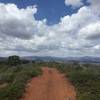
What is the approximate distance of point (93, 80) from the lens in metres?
25.9

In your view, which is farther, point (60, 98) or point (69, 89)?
point (69, 89)

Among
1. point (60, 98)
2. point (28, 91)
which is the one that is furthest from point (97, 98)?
point (28, 91)

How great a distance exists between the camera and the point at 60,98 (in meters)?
18.6

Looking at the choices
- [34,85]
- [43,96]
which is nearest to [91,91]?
[43,96]

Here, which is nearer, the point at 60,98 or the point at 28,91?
the point at 60,98

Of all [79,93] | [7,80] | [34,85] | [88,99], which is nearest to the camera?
[88,99]

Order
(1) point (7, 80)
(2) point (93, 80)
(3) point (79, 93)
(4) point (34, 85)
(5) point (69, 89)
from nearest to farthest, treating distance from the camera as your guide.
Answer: (3) point (79, 93) < (5) point (69, 89) < (4) point (34, 85) < (2) point (93, 80) < (1) point (7, 80)

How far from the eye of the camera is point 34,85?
2369cm

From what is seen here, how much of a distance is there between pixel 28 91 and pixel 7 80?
9678 mm

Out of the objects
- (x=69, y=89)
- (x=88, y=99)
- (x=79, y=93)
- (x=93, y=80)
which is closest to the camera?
(x=88, y=99)

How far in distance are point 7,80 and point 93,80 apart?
10673 mm

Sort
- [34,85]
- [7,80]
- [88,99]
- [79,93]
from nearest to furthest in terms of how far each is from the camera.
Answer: [88,99] → [79,93] → [34,85] → [7,80]

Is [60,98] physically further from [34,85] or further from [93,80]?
[93,80]

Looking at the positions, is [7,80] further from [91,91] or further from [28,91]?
[91,91]
